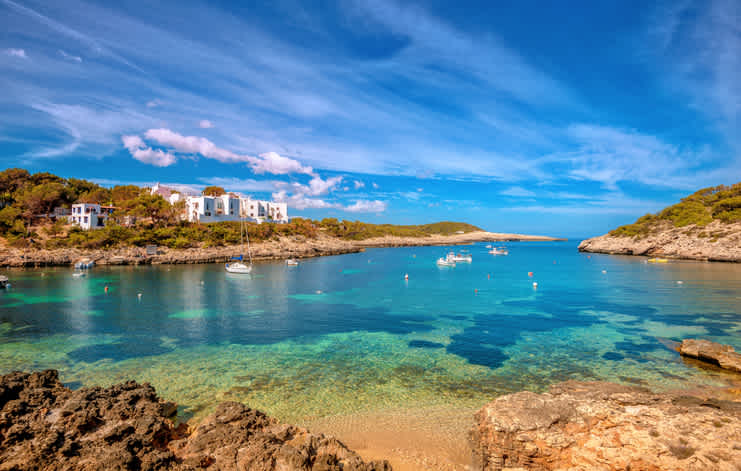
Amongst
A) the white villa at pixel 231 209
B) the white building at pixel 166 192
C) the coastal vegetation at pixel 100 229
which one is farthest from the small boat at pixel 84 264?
the white building at pixel 166 192

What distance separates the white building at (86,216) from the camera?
68.6m

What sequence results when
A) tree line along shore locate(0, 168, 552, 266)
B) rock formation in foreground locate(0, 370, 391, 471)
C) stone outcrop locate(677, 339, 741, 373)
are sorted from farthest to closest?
tree line along shore locate(0, 168, 552, 266), stone outcrop locate(677, 339, 741, 373), rock formation in foreground locate(0, 370, 391, 471)

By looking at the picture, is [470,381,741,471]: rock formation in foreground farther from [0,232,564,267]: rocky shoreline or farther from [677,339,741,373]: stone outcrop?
[0,232,564,267]: rocky shoreline

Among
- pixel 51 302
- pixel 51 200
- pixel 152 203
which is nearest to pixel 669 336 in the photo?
pixel 51 302

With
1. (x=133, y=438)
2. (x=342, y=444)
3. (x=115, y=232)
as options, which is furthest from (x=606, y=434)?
(x=115, y=232)

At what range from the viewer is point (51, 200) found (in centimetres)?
7144

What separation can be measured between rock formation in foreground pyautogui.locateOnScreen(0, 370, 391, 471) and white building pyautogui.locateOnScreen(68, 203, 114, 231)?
74.0 meters

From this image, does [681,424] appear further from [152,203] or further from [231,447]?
[152,203]

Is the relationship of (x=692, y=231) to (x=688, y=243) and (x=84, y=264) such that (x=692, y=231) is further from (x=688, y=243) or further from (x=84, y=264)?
(x=84, y=264)

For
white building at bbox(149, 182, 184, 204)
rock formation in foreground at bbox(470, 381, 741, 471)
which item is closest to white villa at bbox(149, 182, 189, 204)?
white building at bbox(149, 182, 184, 204)

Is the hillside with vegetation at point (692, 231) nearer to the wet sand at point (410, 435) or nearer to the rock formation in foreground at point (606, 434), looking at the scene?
the rock formation in foreground at point (606, 434)

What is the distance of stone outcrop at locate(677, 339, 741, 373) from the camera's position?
13430 mm

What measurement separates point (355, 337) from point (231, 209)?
80.4 metres

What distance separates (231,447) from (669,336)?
21897 mm
